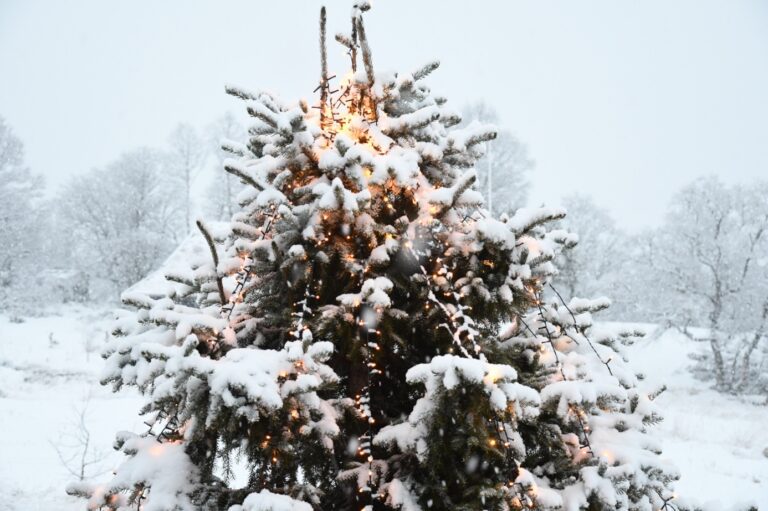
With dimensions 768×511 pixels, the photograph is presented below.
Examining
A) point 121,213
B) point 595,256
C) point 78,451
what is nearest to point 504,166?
point 595,256

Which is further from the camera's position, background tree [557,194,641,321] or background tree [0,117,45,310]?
background tree [0,117,45,310]

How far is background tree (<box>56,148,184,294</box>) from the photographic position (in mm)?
22453

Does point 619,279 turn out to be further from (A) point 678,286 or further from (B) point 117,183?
(B) point 117,183

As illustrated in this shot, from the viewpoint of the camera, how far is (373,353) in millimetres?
2420

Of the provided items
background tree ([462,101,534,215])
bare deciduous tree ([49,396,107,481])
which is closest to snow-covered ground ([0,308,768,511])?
bare deciduous tree ([49,396,107,481])

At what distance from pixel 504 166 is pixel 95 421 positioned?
2100 centimetres

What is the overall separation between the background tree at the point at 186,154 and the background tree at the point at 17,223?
6649 millimetres

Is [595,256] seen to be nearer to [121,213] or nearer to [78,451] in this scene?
[78,451]

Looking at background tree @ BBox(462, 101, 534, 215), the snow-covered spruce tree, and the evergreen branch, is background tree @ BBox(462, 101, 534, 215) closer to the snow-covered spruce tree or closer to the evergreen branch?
the snow-covered spruce tree

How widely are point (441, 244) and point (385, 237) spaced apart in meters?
0.31

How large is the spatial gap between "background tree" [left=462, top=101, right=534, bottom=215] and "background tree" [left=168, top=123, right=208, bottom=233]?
15722 mm

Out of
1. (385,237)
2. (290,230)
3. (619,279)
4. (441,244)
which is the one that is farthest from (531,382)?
(619,279)

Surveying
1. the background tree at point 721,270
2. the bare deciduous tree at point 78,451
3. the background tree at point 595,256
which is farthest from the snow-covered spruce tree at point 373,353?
the background tree at point 595,256

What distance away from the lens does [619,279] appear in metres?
20.5
